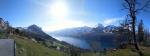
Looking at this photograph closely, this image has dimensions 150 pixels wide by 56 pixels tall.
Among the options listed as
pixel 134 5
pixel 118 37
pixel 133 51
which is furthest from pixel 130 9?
pixel 118 37

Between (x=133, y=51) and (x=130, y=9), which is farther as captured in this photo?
(x=130, y=9)

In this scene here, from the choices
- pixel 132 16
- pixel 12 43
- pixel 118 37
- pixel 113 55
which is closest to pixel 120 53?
pixel 113 55

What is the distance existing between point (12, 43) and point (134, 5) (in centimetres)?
1967

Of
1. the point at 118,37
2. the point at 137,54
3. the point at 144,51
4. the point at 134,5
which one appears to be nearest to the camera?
the point at 137,54

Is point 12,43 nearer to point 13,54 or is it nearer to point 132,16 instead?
point 13,54

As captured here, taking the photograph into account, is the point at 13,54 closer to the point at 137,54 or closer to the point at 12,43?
the point at 12,43

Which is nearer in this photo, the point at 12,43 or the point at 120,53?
the point at 12,43

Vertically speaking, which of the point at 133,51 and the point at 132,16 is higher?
the point at 132,16

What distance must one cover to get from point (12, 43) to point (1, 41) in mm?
726

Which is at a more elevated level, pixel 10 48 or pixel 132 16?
pixel 132 16

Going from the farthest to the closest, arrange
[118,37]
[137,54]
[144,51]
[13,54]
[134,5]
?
[118,37] → [134,5] → [144,51] → [137,54] → [13,54]

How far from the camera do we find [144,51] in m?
31.6

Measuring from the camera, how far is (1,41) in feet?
59.7

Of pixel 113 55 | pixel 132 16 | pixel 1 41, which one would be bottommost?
pixel 113 55
